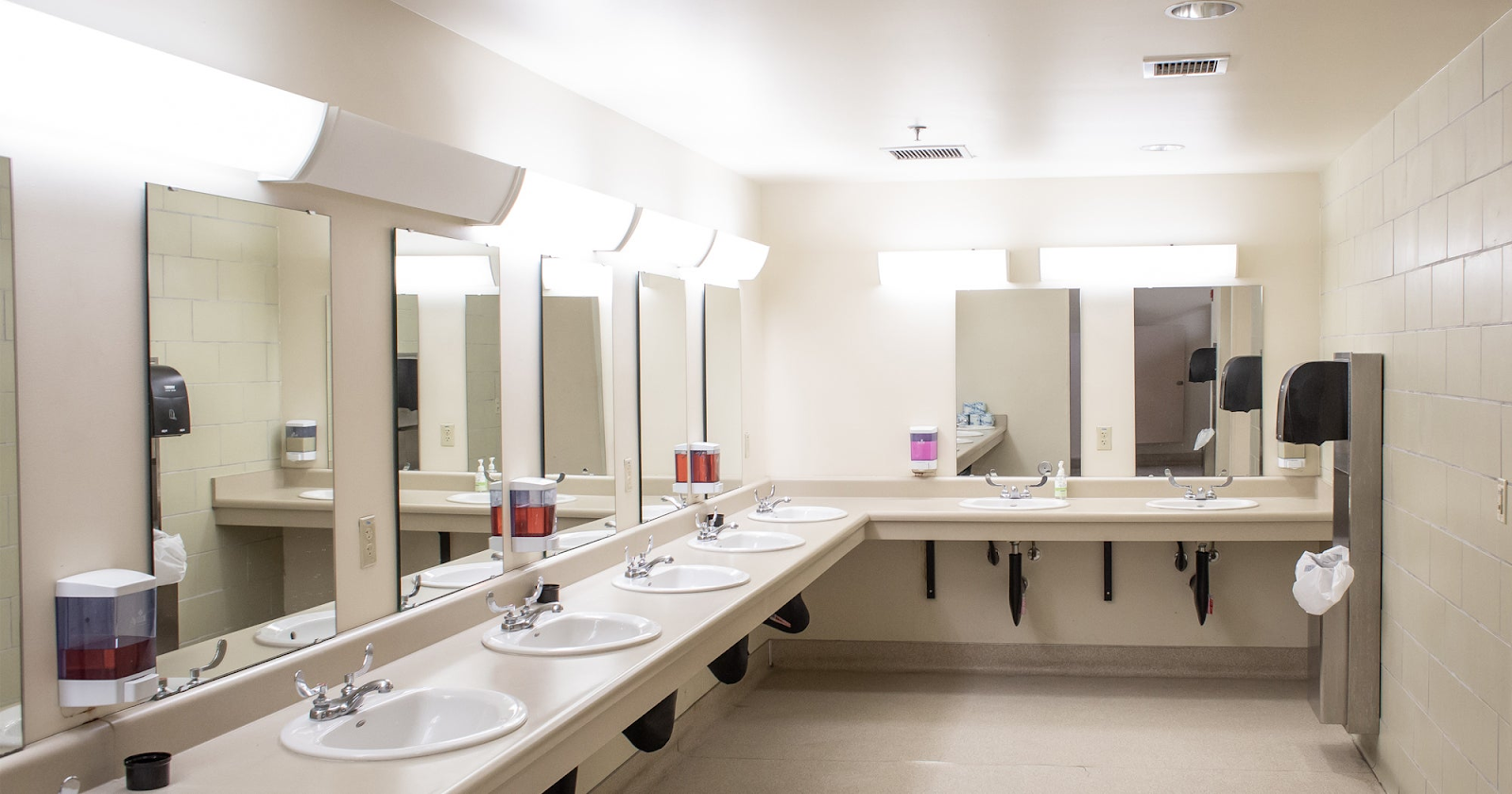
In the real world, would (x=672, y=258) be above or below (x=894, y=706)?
above

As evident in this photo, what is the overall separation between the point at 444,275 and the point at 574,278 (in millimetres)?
695

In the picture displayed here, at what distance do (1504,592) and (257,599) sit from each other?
289 cm

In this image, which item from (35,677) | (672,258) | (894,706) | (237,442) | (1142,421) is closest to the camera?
(35,677)

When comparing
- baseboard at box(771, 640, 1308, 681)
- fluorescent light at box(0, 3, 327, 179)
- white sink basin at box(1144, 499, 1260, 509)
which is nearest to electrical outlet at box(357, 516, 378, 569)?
fluorescent light at box(0, 3, 327, 179)

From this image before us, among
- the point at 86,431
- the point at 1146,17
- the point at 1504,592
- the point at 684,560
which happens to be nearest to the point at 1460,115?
the point at 1146,17

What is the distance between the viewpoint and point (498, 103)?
2.91 meters

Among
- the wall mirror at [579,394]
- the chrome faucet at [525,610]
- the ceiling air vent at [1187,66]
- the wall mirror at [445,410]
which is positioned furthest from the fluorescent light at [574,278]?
the ceiling air vent at [1187,66]

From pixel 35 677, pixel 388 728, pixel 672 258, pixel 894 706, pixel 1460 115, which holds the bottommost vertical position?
pixel 894 706

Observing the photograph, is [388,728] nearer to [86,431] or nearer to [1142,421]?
[86,431]

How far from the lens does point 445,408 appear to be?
2719 millimetres

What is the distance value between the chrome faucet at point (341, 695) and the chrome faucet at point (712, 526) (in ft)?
6.28

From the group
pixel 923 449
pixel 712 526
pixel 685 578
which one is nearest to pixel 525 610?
pixel 685 578

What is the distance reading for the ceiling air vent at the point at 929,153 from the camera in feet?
14.0

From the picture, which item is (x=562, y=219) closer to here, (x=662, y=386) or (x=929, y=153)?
(x=662, y=386)
